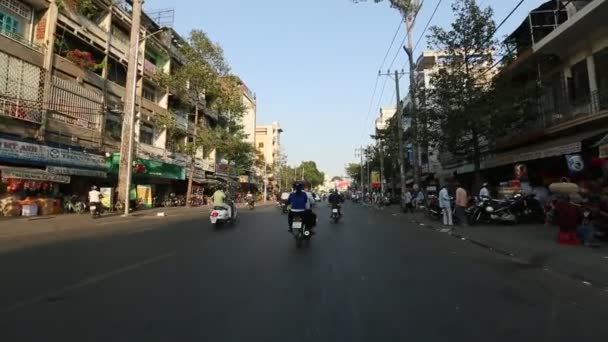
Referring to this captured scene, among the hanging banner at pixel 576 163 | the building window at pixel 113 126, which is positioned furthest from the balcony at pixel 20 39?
the hanging banner at pixel 576 163

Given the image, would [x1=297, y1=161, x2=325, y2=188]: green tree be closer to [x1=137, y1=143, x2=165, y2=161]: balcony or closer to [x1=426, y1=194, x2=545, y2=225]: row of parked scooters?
[x1=137, y1=143, x2=165, y2=161]: balcony

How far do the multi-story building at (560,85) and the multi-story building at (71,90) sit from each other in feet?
74.7

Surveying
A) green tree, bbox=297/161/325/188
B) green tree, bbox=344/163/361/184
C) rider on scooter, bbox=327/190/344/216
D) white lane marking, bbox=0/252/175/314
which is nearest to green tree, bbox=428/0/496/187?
rider on scooter, bbox=327/190/344/216

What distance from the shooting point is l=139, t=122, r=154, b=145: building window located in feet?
119

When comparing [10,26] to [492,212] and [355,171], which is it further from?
[355,171]

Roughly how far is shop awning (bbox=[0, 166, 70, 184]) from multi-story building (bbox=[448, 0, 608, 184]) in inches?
881

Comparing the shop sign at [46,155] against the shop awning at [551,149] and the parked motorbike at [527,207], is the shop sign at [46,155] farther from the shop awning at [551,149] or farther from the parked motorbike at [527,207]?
the shop awning at [551,149]

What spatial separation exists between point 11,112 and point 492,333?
23.0m

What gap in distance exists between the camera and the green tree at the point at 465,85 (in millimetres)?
19859

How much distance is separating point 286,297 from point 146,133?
3431 centimetres

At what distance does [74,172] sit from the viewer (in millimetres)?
24359

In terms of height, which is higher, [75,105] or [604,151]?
[75,105]

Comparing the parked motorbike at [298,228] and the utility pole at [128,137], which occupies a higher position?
the utility pole at [128,137]

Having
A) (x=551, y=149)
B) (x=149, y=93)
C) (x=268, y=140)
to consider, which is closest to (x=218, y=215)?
(x=551, y=149)
